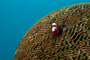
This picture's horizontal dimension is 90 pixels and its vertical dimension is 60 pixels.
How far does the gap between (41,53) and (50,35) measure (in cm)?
48

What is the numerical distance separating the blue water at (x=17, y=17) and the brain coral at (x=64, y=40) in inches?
1284

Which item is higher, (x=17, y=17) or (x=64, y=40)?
(x=17, y=17)

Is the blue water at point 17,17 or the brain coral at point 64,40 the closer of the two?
the brain coral at point 64,40

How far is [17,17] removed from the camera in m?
71.1

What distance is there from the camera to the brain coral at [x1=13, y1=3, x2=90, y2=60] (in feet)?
8.56

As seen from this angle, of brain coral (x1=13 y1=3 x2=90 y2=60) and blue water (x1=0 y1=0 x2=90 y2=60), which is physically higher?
blue water (x1=0 y1=0 x2=90 y2=60)

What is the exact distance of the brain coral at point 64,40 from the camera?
2.61 metres

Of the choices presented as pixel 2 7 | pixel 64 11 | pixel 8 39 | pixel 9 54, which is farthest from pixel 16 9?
pixel 64 11

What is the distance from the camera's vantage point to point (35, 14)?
80.0m

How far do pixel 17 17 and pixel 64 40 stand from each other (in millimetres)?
70492

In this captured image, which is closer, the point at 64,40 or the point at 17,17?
the point at 64,40

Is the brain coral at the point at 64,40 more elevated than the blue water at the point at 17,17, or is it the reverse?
the blue water at the point at 17,17

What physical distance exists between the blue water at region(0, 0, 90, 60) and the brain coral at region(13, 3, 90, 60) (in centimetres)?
3261

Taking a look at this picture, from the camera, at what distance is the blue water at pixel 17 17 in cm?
4273
